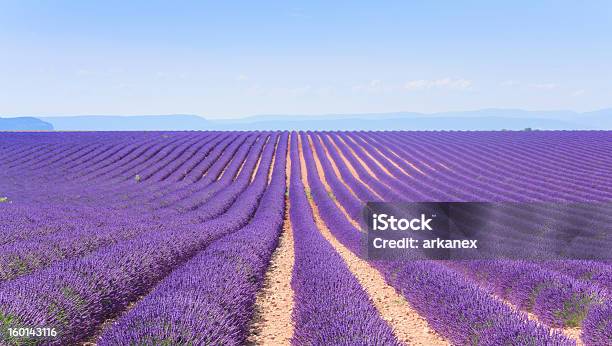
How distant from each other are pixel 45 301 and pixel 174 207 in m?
10.2

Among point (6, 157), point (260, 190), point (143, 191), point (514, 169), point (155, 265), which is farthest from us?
point (6, 157)

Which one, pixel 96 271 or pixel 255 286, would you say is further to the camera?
pixel 255 286

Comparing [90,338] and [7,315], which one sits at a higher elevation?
[7,315]

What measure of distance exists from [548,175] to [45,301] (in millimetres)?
21860

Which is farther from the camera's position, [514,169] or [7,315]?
[514,169]

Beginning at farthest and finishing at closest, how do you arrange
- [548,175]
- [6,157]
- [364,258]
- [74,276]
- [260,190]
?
[6,157], [548,175], [260,190], [364,258], [74,276]

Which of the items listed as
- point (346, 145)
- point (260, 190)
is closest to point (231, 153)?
point (346, 145)

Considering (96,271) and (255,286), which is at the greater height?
(96,271)

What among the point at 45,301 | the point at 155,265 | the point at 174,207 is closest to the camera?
the point at 45,301

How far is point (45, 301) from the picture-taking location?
353 centimetres

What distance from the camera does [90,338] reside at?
393 cm

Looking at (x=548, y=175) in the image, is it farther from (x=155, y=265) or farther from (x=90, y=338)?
(x=90, y=338)

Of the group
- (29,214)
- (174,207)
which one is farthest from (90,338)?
(174,207)

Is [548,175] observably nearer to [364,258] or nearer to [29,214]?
[364,258]
